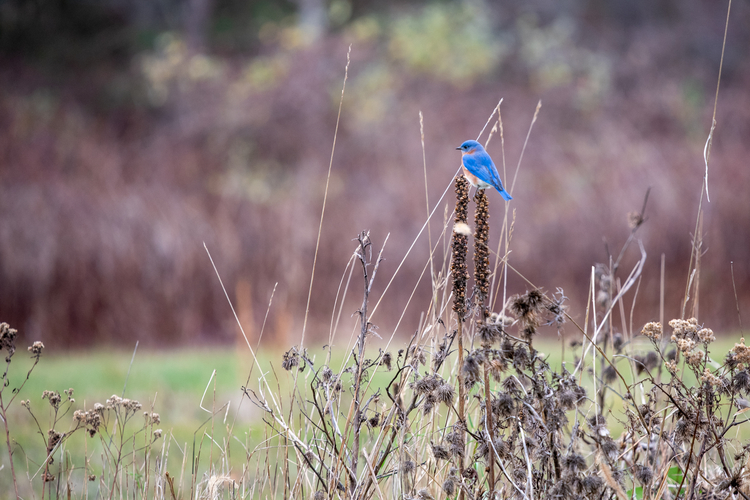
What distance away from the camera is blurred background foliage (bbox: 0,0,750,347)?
9.17 m

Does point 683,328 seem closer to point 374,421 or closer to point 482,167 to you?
point 482,167

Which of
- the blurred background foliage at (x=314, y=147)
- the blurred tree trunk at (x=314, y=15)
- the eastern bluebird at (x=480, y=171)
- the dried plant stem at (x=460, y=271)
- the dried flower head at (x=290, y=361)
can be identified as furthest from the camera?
the blurred tree trunk at (x=314, y=15)

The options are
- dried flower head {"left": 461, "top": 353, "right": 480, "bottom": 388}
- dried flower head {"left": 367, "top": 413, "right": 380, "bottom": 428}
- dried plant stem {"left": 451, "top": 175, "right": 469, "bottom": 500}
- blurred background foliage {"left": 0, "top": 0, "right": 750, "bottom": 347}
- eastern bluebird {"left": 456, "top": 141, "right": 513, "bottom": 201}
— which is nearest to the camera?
dried flower head {"left": 461, "top": 353, "right": 480, "bottom": 388}

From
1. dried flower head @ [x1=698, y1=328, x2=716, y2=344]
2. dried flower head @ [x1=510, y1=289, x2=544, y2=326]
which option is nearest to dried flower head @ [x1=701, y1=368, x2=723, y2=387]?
dried flower head @ [x1=698, y1=328, x2=716, y2=344]

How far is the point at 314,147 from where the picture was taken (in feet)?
54.6

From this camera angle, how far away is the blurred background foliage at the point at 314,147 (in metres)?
9.17

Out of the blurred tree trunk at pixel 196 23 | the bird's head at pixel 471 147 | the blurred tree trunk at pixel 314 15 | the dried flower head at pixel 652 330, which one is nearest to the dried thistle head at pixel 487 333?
the dried flower head at pixel 652 330

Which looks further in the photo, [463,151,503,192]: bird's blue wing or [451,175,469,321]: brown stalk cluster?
[463,151,503,192]: bird's blue wing

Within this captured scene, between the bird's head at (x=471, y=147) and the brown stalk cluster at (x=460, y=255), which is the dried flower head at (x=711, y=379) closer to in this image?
the brown stalk cluster at (x=460, y=255)

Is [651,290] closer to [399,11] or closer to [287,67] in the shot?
[287,67]

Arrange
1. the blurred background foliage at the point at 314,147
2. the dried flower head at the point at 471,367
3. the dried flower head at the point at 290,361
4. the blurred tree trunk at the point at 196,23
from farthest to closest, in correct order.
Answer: the blurred tree trunk at the point at 196,23 → the blurred background foliage at the point at 314,147 → the dried flower head at the point at 290,361 → the dried flower head at the point at 471,367

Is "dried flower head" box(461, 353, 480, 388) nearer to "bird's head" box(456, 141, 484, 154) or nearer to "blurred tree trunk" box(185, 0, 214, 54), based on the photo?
"bird's head" box(456, 141, 484, 154)

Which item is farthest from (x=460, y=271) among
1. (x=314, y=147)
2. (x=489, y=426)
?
(x=314, y=147)

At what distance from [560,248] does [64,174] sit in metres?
11.5
